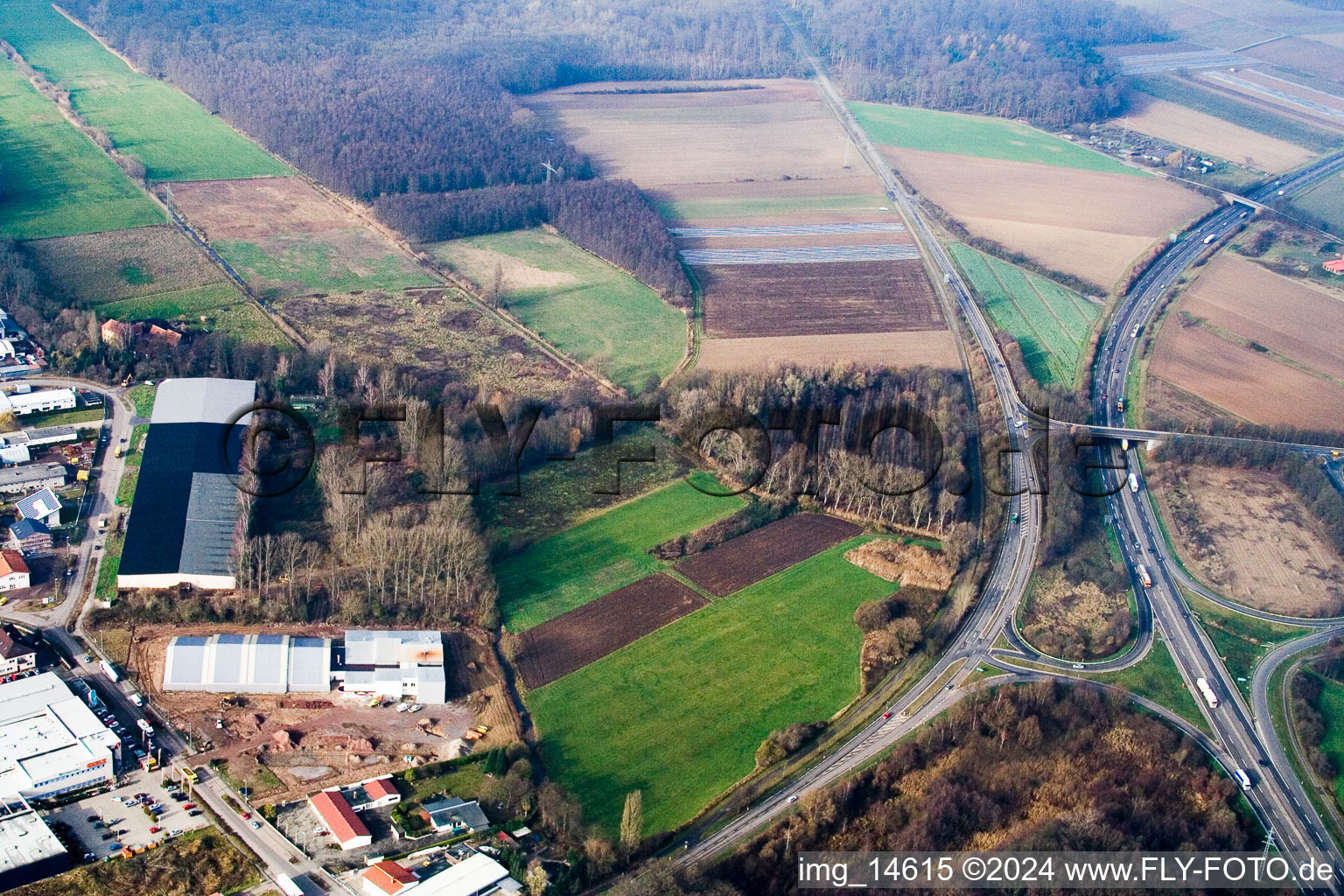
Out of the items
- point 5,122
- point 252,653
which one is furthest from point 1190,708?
point 5,122

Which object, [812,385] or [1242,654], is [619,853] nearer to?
[1242,654]

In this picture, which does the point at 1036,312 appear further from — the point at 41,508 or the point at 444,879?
the point at 41,508

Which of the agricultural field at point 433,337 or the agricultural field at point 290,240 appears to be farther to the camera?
the agricultural field at point 290,240

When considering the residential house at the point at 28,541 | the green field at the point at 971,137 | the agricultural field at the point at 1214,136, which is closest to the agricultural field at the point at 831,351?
the residential house at the point at 28,541

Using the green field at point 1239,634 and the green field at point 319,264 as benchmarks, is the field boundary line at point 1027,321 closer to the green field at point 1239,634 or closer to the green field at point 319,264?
the green field at point 1239,634

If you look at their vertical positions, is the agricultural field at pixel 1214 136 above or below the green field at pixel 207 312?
above

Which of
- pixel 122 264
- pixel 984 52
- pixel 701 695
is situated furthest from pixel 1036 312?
pixel 984 52
